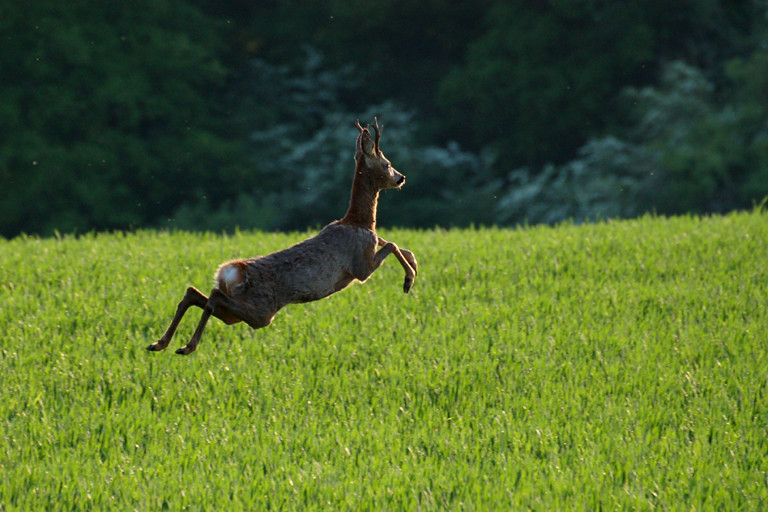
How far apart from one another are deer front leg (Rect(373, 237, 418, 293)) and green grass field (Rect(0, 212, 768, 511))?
197 cm

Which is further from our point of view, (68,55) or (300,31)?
(300,31)

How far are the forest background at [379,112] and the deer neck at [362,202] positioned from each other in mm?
18614

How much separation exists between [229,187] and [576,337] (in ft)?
57.9

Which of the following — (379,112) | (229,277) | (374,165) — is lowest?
(229,277)

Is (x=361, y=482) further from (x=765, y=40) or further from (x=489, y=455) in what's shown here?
(x=765, y=40)

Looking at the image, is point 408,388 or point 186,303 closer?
point 186,303

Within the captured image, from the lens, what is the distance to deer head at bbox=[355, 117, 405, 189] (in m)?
4.00

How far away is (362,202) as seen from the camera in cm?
422

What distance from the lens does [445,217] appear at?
2478cm

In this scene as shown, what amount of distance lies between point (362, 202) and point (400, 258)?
28 centimetres

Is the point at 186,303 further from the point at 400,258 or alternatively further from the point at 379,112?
the point at 379,112

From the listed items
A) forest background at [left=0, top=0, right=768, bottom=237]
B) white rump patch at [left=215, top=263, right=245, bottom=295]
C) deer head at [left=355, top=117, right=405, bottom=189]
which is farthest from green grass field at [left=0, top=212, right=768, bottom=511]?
forest background at [left=0, top=0, right=768, bottom=237]

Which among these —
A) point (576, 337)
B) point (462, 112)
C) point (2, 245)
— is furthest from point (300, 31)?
point (576, 337)

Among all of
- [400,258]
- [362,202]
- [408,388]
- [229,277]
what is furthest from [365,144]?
[408,388]
